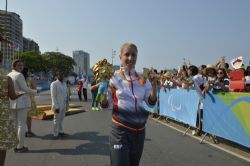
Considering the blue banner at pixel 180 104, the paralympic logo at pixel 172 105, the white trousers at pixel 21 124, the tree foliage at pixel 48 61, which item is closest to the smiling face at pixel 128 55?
the white trousers at pixel 21 124

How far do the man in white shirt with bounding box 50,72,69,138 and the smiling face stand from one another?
5.97 metres

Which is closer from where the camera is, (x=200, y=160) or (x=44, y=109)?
(x=200, y=160)

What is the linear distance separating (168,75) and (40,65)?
341ft

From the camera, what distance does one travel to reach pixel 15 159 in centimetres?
707

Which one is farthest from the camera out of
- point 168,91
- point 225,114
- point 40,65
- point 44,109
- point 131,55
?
point 40,65

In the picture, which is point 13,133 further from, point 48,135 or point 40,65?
point 40,65

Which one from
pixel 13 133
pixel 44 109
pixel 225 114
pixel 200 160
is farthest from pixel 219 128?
pixel 44 109

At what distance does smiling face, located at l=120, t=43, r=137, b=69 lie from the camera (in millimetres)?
3809

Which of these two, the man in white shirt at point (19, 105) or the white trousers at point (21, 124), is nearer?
the man in white shirt at point (19, 105)

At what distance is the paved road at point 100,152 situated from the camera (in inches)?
268

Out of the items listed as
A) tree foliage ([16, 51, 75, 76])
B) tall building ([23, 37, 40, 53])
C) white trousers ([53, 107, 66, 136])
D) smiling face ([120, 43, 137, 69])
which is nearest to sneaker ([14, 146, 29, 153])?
white trousers ([53, 107, 66, 136])

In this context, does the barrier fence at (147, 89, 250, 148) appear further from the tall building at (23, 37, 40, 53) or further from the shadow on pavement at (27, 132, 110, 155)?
the tall building at (23, 37, 40, 53)

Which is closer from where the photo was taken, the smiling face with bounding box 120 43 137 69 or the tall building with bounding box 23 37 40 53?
the smiling face with bounding box 120 43 137 69

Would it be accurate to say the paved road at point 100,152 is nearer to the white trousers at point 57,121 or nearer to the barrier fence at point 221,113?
the white trousers at point 57,121
